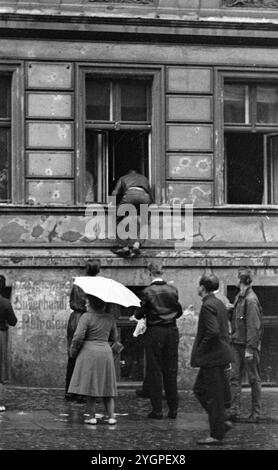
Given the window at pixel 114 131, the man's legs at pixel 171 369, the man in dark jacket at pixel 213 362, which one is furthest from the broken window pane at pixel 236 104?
the man in dark jacket at pixel 213 362

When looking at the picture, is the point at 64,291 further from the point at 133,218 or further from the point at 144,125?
the point at 144,125

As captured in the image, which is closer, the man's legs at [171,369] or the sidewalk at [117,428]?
the sidewalk at [117,428]

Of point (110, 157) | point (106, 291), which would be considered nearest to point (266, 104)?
point (110, 157)

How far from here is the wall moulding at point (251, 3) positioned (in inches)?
784

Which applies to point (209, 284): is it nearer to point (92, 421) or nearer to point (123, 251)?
point (92, 421)

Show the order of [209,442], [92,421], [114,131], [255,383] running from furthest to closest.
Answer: [114,131]
[255,383]
[92,421]
[209,442]

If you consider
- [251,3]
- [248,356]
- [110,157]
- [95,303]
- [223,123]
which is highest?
[251,3]

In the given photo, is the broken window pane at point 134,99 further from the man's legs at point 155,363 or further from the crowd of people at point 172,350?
the man's legs at point 155,363

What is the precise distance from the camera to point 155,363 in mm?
15672

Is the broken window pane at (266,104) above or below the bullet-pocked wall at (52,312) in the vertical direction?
above

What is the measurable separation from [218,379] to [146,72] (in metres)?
7.62

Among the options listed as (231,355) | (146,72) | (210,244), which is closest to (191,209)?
(210,244)

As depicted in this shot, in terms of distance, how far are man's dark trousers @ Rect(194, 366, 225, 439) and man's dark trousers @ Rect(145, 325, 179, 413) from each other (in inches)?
79.4

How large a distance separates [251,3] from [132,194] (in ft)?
12.2
